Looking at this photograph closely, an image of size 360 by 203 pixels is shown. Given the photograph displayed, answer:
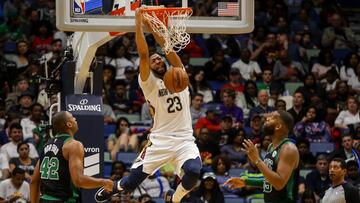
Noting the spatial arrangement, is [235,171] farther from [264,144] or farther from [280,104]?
[280,104]

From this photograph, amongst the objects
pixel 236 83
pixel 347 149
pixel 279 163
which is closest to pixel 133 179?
pixel 279 163

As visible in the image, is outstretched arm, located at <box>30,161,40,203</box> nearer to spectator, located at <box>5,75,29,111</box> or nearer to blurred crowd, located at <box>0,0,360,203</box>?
blurred crowd, located at <box>0,0,360,203</box>

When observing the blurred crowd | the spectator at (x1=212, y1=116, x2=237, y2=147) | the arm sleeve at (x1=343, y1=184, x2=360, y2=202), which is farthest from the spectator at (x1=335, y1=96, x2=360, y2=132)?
the arm sleeve at (x1=343, y1=184, x2=360, y2=202)

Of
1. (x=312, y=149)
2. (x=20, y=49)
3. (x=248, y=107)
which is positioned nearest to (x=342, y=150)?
(x=312, y=149)

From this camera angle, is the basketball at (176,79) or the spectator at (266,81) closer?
the basketball at (176,79)

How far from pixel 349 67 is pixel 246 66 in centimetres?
201

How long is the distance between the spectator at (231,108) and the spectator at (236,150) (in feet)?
2.71

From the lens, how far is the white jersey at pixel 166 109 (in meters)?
10.6

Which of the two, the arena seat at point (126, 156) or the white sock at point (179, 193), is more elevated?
the white sock at point (179, 193)

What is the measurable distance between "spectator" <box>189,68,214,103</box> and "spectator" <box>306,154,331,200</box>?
10.1 ft

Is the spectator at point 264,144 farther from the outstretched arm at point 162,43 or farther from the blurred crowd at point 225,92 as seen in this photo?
the outstretched arm at point 162,43

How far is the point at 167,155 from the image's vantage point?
1067cm

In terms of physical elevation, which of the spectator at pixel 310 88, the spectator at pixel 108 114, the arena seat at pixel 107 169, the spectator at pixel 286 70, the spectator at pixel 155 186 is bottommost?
the spectator at pixel 155 186

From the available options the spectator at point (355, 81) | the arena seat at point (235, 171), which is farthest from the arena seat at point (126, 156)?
the spectator at point (355, 81)
